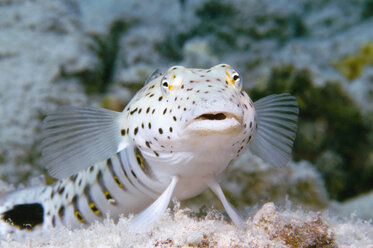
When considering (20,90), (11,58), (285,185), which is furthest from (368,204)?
(11,58)

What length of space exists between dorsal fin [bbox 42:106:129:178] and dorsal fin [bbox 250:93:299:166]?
1.25 metres

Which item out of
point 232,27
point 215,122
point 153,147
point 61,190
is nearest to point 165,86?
point 153,147

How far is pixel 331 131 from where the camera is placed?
6512mm

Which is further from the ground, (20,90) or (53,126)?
(53,126)

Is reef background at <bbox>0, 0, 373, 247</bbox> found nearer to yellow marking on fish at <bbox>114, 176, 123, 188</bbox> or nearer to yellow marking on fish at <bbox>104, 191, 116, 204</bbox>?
yellow marking on fish at <bbox>104, 191, 116, 204</bbox>

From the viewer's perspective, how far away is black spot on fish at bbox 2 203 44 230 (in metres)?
3.14

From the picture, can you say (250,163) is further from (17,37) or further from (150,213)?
(17,37)

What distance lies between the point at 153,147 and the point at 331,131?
5.32 metres

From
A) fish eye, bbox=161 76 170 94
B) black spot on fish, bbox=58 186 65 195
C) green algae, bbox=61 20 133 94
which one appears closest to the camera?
fish eye, bbox=161 76 170 94

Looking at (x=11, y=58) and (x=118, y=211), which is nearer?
(x=118, y=211)

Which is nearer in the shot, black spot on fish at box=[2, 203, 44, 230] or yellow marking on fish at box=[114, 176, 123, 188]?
yellow marking on fish at box=[114, 176, 123, 188]

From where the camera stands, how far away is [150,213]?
7.34 ft

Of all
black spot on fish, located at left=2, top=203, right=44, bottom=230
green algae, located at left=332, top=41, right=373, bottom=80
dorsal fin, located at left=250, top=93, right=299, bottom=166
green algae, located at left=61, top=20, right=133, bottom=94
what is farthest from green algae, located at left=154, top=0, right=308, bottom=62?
black spot on fish, located at left=2, top=203, right=44, bottom=230

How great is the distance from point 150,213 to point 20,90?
4.58 meters
